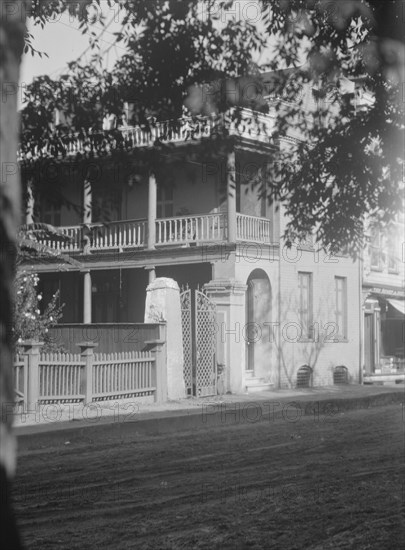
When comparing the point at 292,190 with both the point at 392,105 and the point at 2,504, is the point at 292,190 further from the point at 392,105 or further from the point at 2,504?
the point at 2,504

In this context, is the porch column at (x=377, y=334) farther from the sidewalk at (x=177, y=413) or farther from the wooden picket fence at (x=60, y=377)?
the wooden picket fence at (x=60, y=377)

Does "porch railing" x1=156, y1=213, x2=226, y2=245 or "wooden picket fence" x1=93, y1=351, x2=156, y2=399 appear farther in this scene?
"porch railing" x1=156, y1=213, x2=226, y2=245

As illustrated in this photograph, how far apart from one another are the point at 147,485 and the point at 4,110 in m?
6.15

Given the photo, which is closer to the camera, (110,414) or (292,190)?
(292,190)

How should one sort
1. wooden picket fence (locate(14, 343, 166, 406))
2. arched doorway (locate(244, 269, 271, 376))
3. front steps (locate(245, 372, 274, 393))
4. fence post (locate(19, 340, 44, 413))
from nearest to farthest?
fence post (locate(19, 340, 44, 413))
wooden picket fence (locate(14, 343, 166, 406))
front steps (locate(245, 372, 274, 393))
arched doorway (locate(244, 269, 271, 376))

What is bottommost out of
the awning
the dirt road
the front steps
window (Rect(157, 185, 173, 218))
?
the dirt road

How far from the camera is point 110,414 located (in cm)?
1539

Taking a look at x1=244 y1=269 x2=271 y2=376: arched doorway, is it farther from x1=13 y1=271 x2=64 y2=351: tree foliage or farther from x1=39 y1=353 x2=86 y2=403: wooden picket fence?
x1=39 y1=353 x2=86 y2=403: wooden picket fence

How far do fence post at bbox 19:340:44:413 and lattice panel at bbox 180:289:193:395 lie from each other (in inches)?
192

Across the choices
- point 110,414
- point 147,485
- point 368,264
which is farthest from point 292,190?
point 368,264

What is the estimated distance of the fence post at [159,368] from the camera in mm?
17953

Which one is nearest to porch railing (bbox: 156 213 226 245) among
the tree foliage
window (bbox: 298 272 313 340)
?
window (bbox: 298 272 313 340)

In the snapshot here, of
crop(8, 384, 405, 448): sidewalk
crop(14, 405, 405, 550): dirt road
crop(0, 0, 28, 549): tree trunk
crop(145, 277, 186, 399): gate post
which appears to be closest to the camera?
crop(0, 0, 28, 549): tree trunk

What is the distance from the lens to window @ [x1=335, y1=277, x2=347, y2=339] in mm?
27578
